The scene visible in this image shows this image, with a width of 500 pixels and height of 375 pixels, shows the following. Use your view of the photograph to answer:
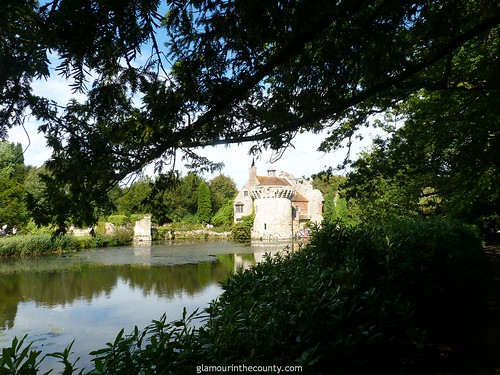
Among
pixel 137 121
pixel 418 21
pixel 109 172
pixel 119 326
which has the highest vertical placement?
pixel 418 21

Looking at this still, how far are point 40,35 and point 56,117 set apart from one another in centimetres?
96

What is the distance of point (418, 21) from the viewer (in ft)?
13.1

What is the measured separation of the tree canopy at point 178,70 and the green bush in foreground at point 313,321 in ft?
4.08

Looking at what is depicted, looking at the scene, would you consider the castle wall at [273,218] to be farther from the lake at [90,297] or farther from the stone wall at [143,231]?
the lake at [90,297]

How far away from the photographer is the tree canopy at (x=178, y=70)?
213 cm

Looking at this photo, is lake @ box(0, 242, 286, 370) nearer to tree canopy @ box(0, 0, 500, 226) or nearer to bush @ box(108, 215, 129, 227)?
tree canopy @ box(0, 0, 500, 226)

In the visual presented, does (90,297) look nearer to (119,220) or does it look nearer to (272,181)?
(119,220)

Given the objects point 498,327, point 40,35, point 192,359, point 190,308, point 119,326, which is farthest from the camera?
point 190,308

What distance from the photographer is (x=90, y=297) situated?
10.2 meters

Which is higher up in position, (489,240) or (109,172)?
(109,172)

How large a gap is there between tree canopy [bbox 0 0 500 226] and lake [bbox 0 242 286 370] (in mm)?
2436

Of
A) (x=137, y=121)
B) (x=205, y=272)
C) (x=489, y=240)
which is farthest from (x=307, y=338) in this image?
(x=489, y=240)

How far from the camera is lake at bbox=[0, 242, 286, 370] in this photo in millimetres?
7008

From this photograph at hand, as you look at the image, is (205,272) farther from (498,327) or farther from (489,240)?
(489,240)
